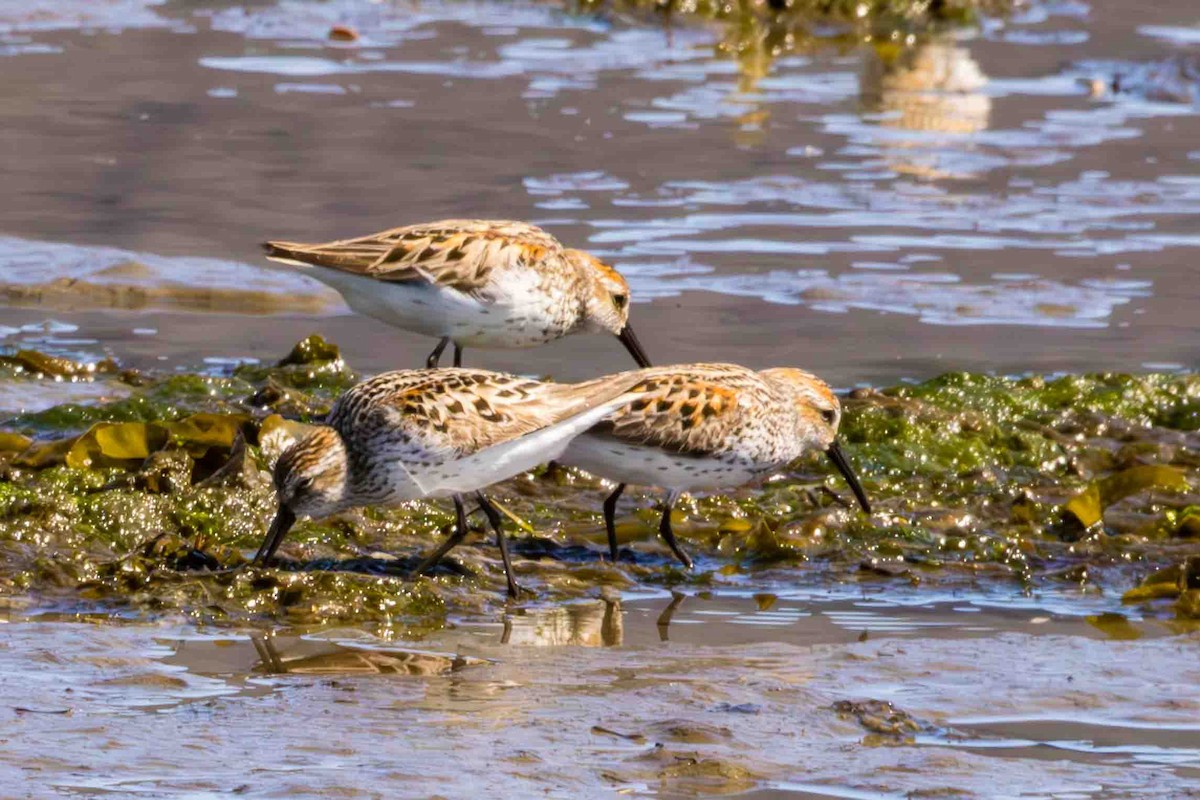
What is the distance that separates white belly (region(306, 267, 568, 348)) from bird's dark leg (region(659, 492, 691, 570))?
1.46 m

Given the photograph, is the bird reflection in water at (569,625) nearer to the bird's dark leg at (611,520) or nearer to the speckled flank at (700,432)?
the bird's dark leg at (611,520)

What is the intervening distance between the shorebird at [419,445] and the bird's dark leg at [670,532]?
648mm

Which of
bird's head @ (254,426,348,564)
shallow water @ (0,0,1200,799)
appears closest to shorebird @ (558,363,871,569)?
shallow water @ (0,0,1200,799)

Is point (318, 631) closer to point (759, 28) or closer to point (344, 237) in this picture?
point (344, 237)

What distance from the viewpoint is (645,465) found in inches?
278

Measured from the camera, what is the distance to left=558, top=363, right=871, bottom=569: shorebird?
7023 millimetres

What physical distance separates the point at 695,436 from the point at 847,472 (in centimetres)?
82

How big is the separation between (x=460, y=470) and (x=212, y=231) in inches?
245

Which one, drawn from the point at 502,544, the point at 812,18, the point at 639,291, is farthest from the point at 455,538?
the point at 812,18

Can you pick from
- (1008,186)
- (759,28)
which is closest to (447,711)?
(1008,186)

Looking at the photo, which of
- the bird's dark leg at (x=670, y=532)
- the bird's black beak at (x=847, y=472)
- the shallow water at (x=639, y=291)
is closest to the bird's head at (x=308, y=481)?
the shallow water at (x=639, y=291)

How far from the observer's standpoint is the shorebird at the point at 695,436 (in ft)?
23.0

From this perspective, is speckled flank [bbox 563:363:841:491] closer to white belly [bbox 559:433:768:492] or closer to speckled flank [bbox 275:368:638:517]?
white belly [bbox 559:433:768:492]

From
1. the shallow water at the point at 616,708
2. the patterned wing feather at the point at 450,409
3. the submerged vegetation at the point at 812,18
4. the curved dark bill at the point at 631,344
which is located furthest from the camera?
the submerged vegetation at the point at 812,18
